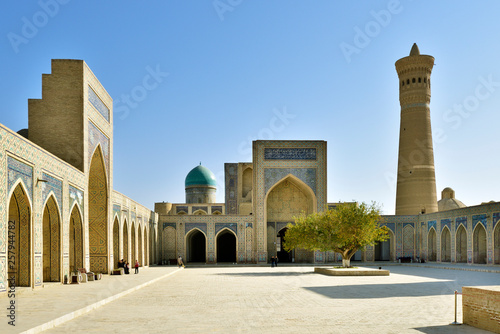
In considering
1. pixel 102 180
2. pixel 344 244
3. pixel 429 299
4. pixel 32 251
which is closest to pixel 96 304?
pixel 32 251

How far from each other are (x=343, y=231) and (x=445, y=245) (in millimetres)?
9973

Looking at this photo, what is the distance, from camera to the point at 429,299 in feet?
34.0

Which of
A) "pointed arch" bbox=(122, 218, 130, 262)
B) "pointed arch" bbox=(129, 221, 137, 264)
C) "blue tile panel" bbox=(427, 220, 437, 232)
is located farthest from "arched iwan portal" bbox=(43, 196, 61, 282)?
"blue tile panel" bbox=(427, 220, 437, 232)

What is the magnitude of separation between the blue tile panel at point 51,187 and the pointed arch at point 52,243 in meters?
0.29

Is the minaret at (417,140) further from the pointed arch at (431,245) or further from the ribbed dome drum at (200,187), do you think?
the ribbed dome drum at (200,187)

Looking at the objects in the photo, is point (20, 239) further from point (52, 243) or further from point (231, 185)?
point (231, 185)

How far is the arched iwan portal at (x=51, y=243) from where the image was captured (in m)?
13.7

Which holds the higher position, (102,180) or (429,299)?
(102,180)

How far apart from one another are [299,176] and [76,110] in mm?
15586

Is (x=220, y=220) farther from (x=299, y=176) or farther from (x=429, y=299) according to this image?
(x=429, y=299)

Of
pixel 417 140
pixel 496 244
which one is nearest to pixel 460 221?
pixel 496 244

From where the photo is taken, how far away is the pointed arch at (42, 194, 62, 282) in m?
13.7

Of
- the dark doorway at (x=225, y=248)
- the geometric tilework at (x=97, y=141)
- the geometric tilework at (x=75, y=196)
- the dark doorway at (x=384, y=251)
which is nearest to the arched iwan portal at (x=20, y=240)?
the geometric tilework at (x=75, y=196)

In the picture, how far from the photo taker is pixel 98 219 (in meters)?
18.0
